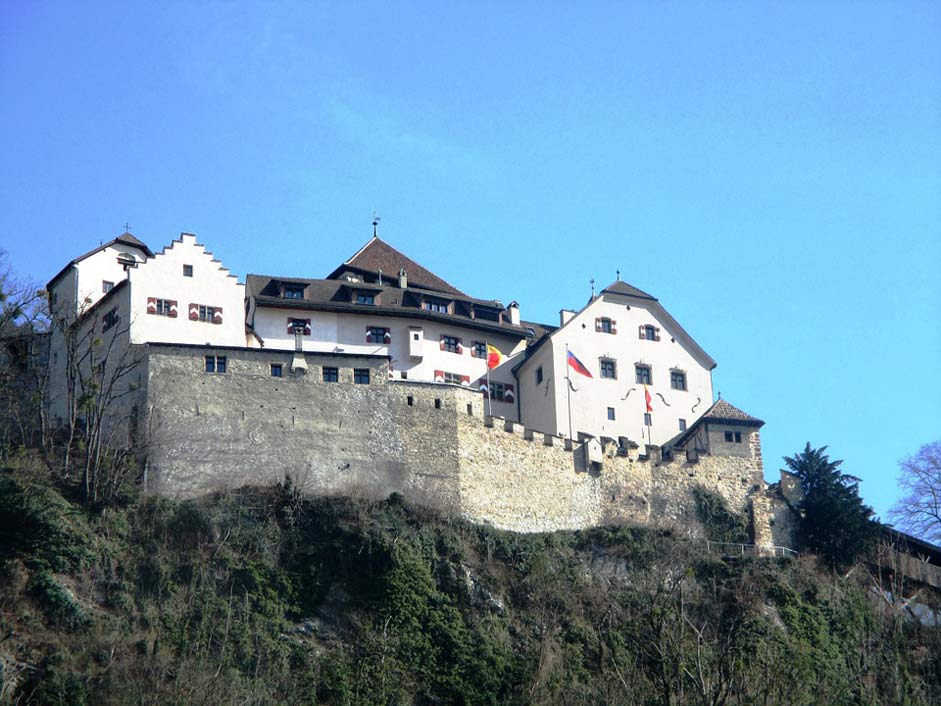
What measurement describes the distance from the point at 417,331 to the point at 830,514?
17.0 metres

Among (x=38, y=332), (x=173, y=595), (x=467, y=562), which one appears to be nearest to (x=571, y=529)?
(x=467, y=562)

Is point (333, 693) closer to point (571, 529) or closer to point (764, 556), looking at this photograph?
point (571, 529)

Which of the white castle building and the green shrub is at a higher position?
the white castle building

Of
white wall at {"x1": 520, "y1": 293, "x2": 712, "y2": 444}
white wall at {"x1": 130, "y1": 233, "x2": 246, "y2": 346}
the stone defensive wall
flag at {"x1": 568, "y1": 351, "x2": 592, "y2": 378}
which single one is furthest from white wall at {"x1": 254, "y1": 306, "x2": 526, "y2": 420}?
the stone defensive wall

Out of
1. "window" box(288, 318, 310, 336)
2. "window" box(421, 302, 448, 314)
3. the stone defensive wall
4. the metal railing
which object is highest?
"window" box(421, 302, 448, 314)

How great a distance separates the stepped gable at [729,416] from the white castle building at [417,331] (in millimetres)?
208

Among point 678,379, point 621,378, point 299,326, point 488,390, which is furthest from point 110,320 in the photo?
point 678,379

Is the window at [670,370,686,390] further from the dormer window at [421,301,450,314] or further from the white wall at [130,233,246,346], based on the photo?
the white wall at [130,233,246,346]

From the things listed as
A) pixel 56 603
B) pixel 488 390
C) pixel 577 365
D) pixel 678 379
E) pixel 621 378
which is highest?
pixel 577 365

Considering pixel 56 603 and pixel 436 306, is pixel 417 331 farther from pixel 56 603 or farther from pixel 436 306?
pixel 56 603

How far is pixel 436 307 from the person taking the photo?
66688mm

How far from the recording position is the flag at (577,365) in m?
66.0

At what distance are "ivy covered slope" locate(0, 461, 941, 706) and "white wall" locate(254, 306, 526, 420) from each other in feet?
28.0

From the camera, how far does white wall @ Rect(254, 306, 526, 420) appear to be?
6312 cm
